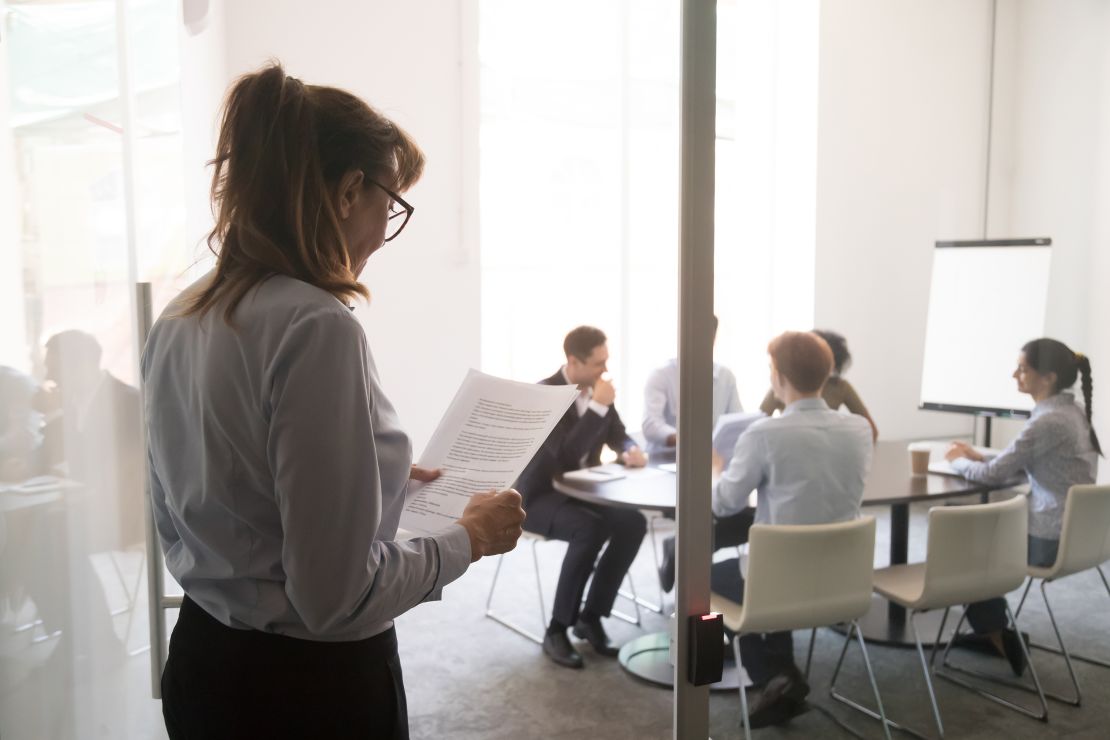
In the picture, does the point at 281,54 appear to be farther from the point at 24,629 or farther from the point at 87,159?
the point at 24,629

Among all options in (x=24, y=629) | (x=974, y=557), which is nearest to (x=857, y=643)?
(x=974, y=557)

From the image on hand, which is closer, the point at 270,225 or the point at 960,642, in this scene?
the point at 270,225

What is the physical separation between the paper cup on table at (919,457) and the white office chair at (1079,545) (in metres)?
0.34

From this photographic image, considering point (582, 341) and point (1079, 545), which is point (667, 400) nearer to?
point (582, 341)

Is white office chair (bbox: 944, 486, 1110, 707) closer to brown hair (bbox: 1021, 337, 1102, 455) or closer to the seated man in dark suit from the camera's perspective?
brown hair (bbox: 1021, 337, 1102, 455)

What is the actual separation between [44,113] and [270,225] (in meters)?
0.97

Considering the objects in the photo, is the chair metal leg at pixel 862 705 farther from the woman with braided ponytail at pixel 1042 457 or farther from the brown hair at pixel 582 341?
the brown hair at pixel 582 341

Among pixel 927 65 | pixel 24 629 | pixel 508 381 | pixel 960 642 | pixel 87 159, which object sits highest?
pixel 927 65

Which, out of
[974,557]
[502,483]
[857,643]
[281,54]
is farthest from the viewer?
[974,557]

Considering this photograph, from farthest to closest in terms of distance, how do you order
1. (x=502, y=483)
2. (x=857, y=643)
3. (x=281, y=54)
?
(x=857, y=643)
(x=281, y=54)
(x=502, y=483)

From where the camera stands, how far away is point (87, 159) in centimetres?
166

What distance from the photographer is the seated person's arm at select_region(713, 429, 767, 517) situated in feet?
5.85

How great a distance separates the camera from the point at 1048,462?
2012 millimetres

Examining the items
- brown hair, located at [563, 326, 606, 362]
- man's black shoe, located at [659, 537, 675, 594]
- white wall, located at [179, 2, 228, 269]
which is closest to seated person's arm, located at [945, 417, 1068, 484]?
man's black shoe, located at [659, 537, 675, 594]
